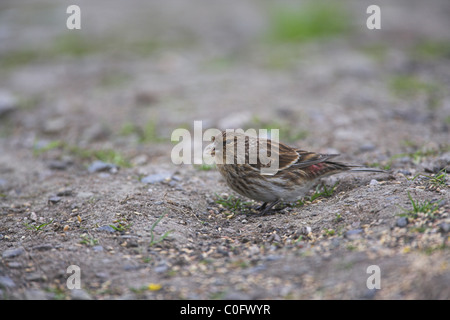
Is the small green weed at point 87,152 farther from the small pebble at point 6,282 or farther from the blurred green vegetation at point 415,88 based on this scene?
the blurred green vegetation at point 415,88

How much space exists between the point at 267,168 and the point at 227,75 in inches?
222

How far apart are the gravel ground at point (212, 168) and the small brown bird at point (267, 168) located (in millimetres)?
223

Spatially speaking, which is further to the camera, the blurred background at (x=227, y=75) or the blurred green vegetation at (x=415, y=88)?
the blurred green vegetation at (x=415, y=88)

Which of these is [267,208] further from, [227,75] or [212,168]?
[227,75]

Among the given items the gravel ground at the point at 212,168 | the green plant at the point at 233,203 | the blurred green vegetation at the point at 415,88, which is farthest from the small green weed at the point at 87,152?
the blurred green vegetation at the point at 415,88

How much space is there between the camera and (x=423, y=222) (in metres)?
4.44

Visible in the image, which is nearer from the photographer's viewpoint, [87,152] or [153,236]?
[153,236]

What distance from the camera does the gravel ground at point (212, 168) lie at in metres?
4.20

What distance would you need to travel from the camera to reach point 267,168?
5.80 meters

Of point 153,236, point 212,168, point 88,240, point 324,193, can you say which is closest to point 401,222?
point 324,193

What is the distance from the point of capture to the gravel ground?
4199 mm

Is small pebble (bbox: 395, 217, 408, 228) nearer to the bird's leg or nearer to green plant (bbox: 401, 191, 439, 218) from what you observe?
green plant (bbox: 401, 191, 439, 218)

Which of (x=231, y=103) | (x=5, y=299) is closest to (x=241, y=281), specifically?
(x=5, y=299)

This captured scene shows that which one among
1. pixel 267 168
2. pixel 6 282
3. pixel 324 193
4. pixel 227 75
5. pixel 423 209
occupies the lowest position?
pixel 6 282
